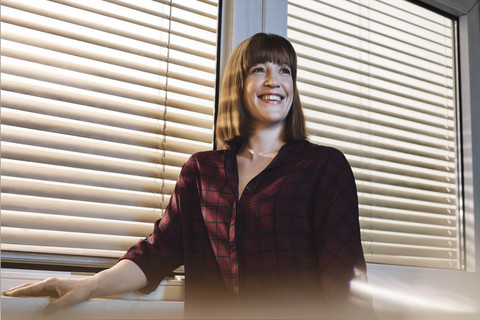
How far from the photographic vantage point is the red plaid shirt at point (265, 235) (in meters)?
1.18

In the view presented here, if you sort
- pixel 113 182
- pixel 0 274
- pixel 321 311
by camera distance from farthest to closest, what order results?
1. pixel 113 182
2. pixel 321 311
3. pixel 0 274

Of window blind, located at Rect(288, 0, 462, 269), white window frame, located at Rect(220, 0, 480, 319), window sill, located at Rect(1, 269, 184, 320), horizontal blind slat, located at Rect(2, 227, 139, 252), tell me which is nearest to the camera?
window sill, located at Rect(1, 269, 184, 320)

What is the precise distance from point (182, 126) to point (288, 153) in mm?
320

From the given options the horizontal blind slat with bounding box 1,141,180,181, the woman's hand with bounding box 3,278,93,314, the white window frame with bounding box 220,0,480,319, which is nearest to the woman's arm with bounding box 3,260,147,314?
the woman's hand with bounding box 3,278,93,314

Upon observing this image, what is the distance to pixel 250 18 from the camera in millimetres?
1544

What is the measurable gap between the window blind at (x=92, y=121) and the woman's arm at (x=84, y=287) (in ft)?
0.44

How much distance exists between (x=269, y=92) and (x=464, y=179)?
112cm

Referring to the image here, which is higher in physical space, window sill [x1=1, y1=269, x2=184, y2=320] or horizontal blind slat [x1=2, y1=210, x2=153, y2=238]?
horizontal blind slat [x1=2, y1=210, x2=153, y2=238]

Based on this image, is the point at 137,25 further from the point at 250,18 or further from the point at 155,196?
the point at 155,196

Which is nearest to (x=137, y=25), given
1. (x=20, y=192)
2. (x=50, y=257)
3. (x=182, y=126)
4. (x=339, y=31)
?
(x=182, y=126)

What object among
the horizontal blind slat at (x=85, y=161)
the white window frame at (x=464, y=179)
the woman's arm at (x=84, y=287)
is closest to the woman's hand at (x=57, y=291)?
the woman's arm at (x=84, y=287)

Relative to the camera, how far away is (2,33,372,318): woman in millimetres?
1172

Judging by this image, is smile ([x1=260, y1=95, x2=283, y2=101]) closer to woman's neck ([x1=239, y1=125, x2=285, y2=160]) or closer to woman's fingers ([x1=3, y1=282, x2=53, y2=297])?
woman's neck ([x1=239, y1=125, x2=285, y2=160])

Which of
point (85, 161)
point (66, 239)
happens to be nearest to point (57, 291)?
Answer: point (66, 239)
